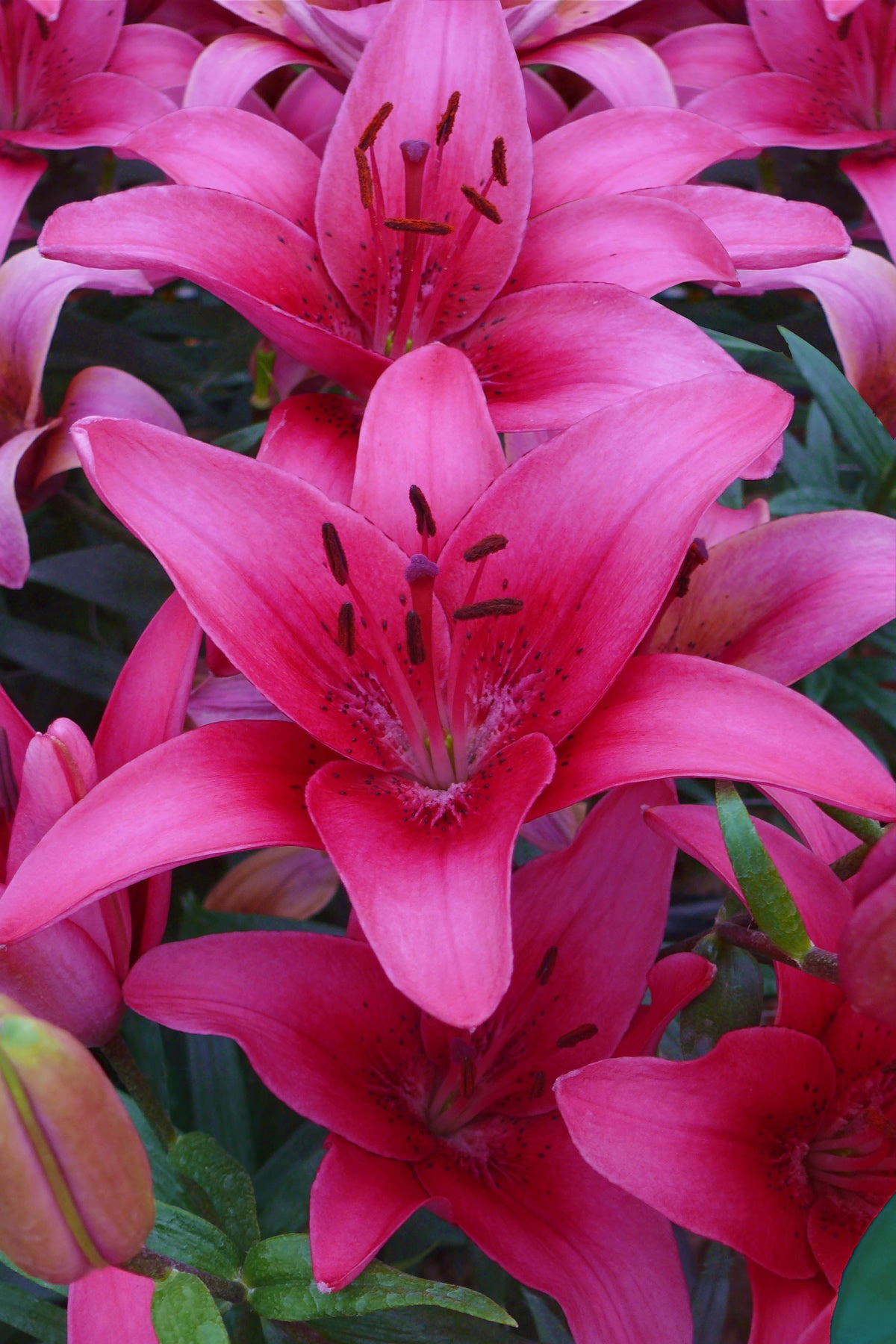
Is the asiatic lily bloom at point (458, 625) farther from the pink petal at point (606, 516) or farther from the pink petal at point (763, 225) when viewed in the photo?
the pink petal at point (763, 225)

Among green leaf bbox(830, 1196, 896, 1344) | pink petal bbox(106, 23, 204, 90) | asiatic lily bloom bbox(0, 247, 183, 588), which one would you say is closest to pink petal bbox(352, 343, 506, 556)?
asiatic lily bloom bbox(0, 247, 183, 588)

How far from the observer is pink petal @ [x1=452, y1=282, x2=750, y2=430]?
1.94ft

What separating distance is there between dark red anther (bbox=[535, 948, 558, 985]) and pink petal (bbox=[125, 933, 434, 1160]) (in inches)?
2.6

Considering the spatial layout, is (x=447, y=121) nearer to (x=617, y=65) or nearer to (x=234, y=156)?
(x=234, y=156)

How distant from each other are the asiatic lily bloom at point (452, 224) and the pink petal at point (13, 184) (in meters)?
0.14

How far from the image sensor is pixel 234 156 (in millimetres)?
683

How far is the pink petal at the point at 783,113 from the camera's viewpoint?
0.82 meters

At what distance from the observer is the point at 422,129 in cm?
69

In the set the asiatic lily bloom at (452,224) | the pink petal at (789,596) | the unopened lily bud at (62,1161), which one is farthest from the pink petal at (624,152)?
the unopened lily bud at (62,1161)

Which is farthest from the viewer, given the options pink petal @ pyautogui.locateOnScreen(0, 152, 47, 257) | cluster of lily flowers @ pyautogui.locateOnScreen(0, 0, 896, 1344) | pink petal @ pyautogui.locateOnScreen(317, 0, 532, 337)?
pink petal @ pyautogui.locateOnScreen(0, 152, 47, 257)

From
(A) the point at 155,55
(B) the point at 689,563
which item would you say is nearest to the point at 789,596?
(B) the point at 689,563

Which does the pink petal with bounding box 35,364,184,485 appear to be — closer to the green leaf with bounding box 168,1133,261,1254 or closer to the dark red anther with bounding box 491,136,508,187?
the dark red anther with bounding box 491,136,508,187

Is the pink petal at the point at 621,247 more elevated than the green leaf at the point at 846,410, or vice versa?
the pink petal at the point at 621,247

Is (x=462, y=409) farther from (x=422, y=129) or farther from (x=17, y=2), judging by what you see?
(x=17, y=2)
